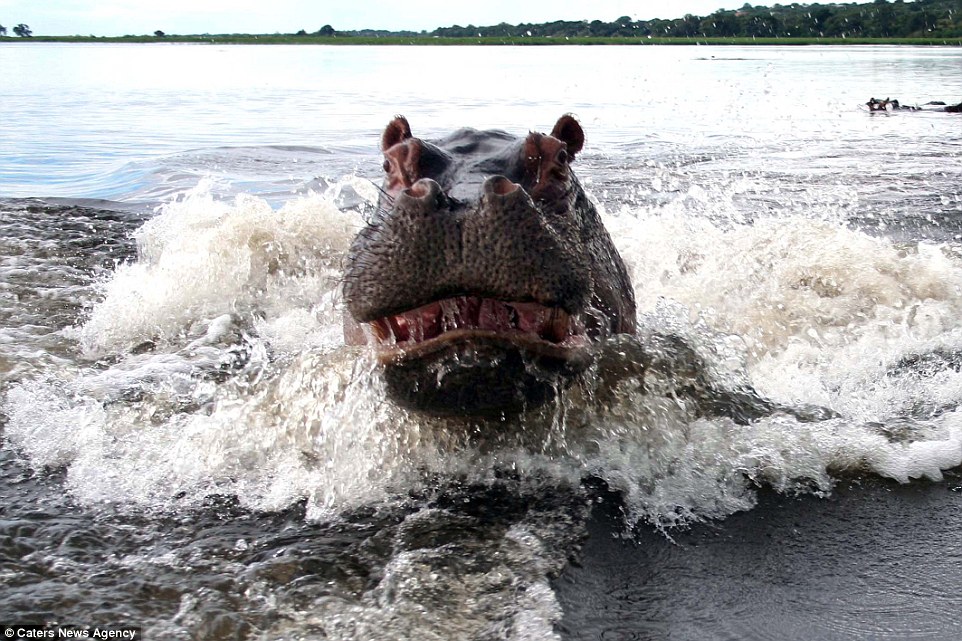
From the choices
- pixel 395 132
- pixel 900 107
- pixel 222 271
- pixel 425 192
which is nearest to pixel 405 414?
pixel 425 192

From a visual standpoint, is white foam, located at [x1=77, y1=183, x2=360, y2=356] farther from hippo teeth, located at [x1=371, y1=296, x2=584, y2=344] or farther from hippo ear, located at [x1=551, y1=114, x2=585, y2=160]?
hippo teeth, located at [x1=371, y1=296, x2=584, y2=344]

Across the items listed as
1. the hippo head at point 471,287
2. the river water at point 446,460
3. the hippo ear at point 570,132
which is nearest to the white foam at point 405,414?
the river water at point 446,460

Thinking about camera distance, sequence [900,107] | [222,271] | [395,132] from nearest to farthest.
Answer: [395,132] → [222,271] → [900,107]

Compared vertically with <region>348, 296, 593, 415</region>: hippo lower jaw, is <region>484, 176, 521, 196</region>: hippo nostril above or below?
above

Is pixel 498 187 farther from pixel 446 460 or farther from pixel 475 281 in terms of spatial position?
pixel 446 460

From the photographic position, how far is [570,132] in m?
4.46

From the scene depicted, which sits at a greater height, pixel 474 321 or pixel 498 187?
pixel 498 187

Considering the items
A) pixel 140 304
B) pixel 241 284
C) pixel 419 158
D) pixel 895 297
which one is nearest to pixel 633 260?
pixel 895 297

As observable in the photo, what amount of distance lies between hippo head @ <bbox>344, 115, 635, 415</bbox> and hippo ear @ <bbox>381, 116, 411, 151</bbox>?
0.71ft

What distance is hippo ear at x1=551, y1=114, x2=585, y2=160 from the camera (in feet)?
14.4

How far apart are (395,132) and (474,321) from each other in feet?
3.72

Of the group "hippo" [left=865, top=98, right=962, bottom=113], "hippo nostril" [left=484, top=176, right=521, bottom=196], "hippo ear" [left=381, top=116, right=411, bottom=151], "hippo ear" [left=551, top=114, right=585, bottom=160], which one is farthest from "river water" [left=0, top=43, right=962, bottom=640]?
"hippo" [left=865, top=98, right=962, bottom=113]

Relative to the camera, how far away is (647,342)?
4.84m

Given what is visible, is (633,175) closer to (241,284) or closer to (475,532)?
(241,284)
